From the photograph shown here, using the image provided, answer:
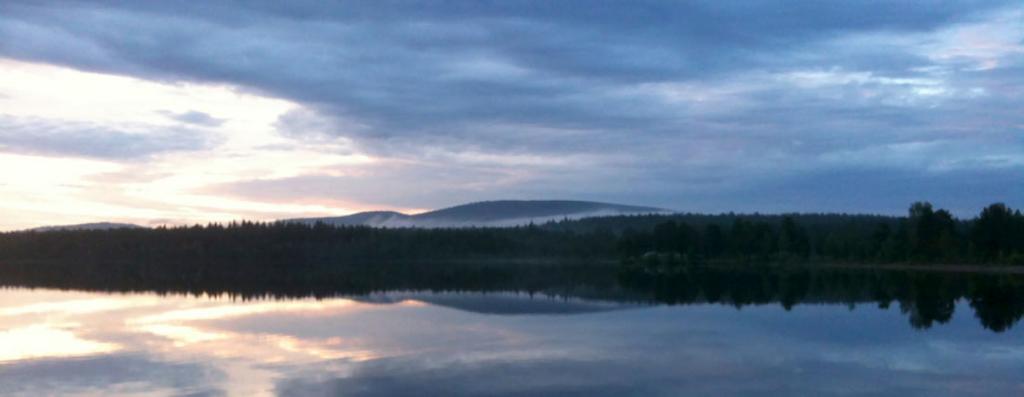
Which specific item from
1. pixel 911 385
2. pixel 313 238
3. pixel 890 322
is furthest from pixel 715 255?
pixel 911 385

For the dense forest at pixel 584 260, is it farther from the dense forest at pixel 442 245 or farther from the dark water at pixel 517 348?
the dark water at pixel 517 348

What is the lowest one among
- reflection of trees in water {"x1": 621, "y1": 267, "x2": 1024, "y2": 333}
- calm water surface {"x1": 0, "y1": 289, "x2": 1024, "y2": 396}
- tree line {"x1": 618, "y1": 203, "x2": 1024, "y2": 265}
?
calm water surface {"x1": 0, "y1": 289, "x2": 1024, "y2": 396}

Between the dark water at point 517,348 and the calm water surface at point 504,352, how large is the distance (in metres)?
0.04

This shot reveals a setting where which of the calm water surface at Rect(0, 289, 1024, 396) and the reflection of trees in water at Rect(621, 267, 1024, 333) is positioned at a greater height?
the reflection of trees in water at Rect(621, 267, 1024, 333)

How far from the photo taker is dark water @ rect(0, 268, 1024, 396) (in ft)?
46.6

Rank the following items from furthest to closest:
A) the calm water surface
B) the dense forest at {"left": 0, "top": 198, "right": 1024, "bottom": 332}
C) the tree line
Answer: the tree line
the dense forest at {"left": 0, "top": 198, "right": 1024, "bottom": 332}
the calm water surface

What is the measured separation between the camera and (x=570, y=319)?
86.6 ft

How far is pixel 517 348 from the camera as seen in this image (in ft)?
61.5

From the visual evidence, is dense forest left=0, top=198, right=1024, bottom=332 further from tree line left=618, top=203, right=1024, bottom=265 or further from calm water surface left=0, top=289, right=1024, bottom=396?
calm water surface left=0, top=289, right=1024, bottom=396

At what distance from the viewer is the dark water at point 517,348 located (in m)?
14.2

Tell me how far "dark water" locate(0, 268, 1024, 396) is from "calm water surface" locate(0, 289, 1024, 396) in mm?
44

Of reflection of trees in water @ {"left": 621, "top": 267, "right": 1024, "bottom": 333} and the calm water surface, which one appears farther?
reflection of trees in water @ {"left": 621, "top": 267, "right": 1024, "bottom": 333}

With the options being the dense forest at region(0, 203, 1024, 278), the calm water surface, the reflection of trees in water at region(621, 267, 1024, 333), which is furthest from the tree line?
the calm water surface

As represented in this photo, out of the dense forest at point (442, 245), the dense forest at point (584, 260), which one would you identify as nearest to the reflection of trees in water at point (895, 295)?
the dense forest at point (584, 260)
